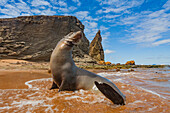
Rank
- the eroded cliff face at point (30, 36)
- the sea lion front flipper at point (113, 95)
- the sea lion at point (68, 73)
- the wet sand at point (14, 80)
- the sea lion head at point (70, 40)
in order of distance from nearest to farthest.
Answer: the sea lion front flipper at point (113, 95), the sea lion at point (68, 73), the sea lion head at point (70, 40), the wet sand at point (14, 80), the eroded cliff face at point (30, 36)

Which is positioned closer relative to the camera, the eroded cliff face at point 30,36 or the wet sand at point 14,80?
the wet sand at point 14,80

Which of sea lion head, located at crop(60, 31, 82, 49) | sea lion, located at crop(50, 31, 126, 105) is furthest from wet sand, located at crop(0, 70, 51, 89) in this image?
sea lion head, located at crop(60, 31, 82, 49)

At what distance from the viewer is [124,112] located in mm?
1978

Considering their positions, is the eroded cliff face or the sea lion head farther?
the eroded cliff face

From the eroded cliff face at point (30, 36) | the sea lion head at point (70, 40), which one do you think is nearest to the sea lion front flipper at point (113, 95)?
the sea lion head at point (70, 40)

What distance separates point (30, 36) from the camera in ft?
71.6

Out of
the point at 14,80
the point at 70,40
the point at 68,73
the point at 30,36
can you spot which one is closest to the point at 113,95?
the point at 68,73

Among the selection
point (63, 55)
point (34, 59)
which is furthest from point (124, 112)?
point (34, 59)

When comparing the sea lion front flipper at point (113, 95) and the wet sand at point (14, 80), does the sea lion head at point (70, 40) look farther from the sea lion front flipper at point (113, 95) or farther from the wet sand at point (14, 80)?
the wet sand at point (14, 80)

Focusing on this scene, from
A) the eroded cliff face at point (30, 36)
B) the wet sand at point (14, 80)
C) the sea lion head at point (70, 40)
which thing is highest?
the eroded cliff face at point (30, 36)

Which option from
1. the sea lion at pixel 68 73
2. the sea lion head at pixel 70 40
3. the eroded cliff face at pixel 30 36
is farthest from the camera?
the eroded cliff face at pixel 30 36

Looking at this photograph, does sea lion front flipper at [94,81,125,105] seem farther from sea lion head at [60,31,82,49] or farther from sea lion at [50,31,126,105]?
sea lion head at [60,31,82,49]

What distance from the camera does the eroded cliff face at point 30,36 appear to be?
20297mm

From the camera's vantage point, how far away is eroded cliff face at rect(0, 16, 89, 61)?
66.6ft
